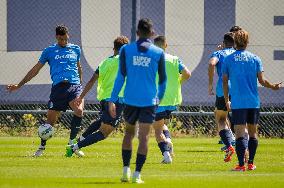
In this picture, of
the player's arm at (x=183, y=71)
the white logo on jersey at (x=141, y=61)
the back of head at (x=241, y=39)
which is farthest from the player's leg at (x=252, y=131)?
the player's arm at (x=183, y=71)

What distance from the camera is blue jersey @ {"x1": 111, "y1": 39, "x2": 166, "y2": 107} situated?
12.9 metres

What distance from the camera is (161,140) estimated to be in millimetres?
17391

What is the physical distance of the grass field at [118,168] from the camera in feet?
42.0

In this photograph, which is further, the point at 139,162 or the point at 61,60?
the point at 61,60

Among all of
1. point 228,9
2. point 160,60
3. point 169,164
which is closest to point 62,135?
point 228,9

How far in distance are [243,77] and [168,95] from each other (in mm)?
3145

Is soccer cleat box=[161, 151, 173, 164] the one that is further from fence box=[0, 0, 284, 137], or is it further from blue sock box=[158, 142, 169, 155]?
fence box=[0, 0, 284, 137]

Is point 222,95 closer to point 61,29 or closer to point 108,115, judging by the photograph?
point 108,115

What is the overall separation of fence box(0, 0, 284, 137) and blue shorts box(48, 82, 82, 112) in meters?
8.03

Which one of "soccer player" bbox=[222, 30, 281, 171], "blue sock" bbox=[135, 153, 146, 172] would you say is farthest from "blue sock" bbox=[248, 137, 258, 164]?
"blue sock" bbox=[135, 153, 146, 172]

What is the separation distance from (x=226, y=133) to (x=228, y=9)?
9.67m

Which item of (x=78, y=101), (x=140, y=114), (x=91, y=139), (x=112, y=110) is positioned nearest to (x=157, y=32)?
(x=78, y=101)

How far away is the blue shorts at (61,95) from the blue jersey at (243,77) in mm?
5048

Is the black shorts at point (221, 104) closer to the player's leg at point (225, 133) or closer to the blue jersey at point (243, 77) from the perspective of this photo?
the player's leg at point (225, 133)
